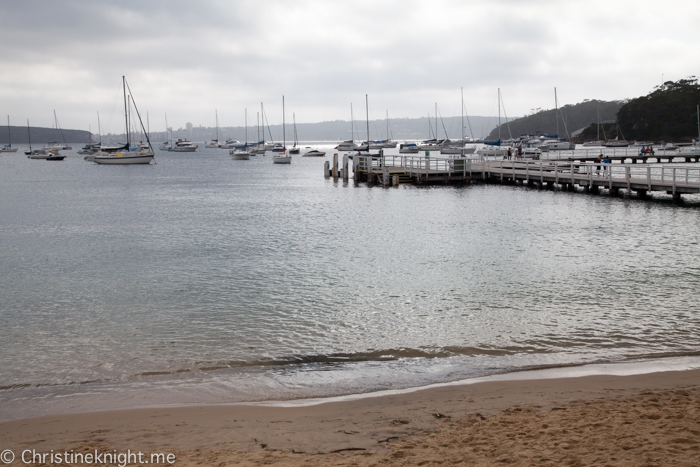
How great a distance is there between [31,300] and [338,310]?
790 centimetres

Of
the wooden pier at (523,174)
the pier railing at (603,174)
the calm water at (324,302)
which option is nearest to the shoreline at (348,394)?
the calm water at (324,302)

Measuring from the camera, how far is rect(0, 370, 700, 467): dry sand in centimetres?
592

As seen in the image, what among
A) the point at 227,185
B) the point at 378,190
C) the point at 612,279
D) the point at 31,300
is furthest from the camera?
the point at 227,185

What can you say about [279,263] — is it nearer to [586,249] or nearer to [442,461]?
[586,249]

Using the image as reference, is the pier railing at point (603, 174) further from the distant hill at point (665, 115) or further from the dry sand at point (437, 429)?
the distant hill at point (665, 115)

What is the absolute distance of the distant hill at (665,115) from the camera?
121688mm

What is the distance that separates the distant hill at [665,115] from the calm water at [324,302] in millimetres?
106335

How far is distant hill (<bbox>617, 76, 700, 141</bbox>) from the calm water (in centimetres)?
10634

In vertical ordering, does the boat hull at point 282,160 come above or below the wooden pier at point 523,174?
above

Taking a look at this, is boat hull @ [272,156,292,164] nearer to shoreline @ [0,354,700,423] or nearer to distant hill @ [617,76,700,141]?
distant hill @ [617,76,700,141]

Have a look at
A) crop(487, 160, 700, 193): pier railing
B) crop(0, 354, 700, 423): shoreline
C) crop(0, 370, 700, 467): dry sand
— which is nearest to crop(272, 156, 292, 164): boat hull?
crop(487, 160, 700, 193): pier railing

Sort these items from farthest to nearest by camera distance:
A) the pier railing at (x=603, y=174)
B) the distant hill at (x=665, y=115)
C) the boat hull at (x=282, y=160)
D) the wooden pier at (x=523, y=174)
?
the distant hill at (x=665, y=115) → the boat hull at (x=282, y=160) → the wooden pier at (x=523, y=174) → the pier railing at (x=603, y=174)

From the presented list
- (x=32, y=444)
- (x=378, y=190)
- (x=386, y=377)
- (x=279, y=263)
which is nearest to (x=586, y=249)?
(x=279, y=263)

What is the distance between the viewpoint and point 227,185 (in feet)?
194
